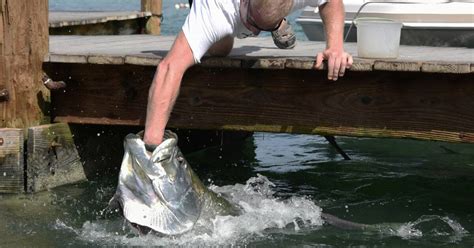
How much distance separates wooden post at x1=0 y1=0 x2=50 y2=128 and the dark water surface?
630mm

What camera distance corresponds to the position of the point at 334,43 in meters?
5.78

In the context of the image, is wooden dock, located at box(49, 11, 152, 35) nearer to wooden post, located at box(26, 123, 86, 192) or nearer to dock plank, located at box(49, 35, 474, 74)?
dock plank, located at box(49, 35, 474, 74)

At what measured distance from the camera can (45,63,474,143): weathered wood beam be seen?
19.4ft

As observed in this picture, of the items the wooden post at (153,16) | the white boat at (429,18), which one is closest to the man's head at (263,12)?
the white boat at (429,18)

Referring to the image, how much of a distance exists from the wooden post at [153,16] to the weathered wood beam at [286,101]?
16.7ft

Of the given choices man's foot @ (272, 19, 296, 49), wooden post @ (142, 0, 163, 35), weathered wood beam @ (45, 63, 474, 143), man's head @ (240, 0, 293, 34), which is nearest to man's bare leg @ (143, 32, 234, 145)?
man's head @ (240, 0, 293, 34)

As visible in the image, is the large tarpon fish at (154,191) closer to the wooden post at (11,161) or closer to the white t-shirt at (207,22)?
the white t-shirt at (207,22)

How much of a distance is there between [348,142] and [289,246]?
4255 millimetres

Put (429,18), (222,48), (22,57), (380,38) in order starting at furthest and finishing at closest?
(429,18) → (22,57) → (222,48) → (380,38)

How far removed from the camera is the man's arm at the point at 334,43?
5.75 m

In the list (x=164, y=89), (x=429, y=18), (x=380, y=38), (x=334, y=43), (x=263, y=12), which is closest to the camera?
(x=164, y=89)

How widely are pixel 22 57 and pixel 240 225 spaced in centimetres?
210

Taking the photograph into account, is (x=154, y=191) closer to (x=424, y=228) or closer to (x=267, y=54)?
(x=267, y=54)

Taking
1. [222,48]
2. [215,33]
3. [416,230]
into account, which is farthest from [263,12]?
[416,230]
